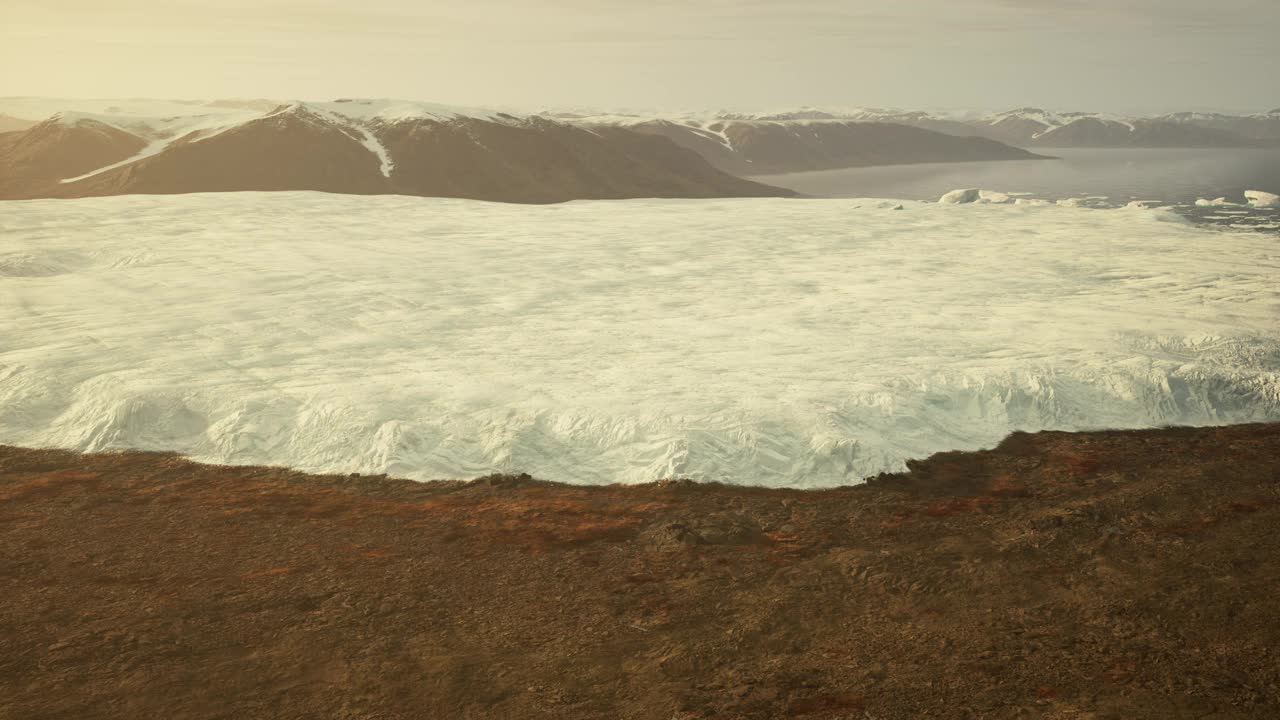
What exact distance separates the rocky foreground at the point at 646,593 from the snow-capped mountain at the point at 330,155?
223 ft

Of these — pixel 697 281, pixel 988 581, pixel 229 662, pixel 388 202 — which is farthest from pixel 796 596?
pixel 388 202

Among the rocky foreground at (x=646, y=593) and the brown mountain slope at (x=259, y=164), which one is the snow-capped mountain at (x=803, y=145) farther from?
the rocky foreground at (x=646, y=593)

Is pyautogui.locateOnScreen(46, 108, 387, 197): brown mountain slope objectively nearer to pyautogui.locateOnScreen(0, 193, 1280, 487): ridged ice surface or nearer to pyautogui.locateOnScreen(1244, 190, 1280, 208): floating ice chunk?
pyautogui.locateOnScreen(0, 193, 1280, 487): ridged ice surface

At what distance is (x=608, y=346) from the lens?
1791 centimetres

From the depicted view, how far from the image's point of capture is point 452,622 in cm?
902

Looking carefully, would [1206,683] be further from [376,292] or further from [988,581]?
[376,292]

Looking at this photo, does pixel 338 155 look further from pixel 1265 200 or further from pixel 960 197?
pixel 1265 200

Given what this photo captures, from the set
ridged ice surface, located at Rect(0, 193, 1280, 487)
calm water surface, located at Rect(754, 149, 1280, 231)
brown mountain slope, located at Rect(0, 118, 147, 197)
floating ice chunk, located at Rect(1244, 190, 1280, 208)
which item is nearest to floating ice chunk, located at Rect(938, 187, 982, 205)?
calm water surface, located at Rect(754, 149, 1280, 231)

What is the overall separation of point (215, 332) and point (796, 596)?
14830 millimetres

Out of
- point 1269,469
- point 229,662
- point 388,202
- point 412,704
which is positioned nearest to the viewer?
point 412,704

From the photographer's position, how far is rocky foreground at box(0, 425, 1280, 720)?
780cm

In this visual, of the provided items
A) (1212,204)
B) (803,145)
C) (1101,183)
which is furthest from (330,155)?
(803,145)

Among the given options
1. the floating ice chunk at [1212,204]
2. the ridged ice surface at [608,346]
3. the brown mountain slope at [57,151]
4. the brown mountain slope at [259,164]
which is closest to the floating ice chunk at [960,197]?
the floating ice chunk at [1212,204]

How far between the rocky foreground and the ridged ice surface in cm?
111
